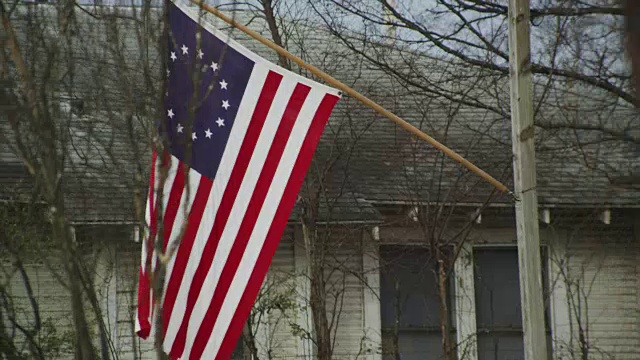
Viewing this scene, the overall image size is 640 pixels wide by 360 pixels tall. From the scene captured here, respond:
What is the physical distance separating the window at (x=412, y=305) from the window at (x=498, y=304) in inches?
16.7

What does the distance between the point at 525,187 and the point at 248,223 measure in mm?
2268

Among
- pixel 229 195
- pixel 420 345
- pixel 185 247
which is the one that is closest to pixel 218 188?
pixel 229 195

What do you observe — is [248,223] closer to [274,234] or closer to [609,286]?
[274,234]

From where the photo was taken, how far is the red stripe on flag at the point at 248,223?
7578 mm

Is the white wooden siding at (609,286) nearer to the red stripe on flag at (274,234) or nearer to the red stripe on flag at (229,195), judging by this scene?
the red stripe on flag at (274,234)

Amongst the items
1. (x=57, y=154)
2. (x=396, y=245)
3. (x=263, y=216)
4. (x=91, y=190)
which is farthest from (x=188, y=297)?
(x=396, y=245)

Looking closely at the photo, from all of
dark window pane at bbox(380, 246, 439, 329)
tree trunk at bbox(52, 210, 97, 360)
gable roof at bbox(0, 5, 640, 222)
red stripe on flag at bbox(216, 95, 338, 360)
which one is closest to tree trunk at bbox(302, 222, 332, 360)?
gable roof at bbox(0, 5, 640, 222)

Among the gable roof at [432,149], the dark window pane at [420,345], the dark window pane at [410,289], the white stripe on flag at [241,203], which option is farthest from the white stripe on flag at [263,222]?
the dark window pane at [420,345]

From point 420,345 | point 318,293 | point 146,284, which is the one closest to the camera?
point 146,284

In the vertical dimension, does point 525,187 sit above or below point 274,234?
above

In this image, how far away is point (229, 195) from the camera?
7.71 m

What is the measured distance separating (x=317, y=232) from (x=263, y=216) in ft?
14.0

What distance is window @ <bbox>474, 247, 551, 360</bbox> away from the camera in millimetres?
12867

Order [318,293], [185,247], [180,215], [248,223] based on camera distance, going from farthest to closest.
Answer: [318,293]
[248,223]
[185,247]
[180,215]
